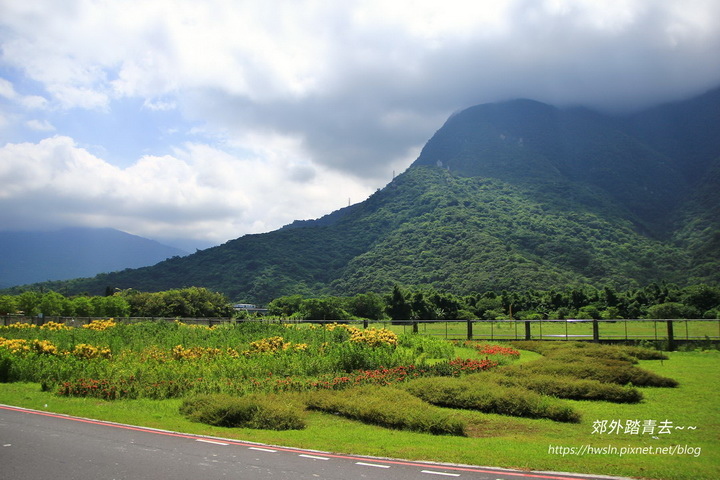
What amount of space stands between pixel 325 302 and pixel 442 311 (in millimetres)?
18924

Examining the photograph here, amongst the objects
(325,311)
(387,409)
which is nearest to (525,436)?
(387,409)

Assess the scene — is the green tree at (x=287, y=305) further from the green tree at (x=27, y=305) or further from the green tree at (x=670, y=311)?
the green tree at (x=670, y=311)

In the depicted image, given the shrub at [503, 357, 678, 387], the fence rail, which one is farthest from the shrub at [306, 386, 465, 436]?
the fence rail

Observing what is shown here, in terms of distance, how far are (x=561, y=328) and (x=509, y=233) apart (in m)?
92.1

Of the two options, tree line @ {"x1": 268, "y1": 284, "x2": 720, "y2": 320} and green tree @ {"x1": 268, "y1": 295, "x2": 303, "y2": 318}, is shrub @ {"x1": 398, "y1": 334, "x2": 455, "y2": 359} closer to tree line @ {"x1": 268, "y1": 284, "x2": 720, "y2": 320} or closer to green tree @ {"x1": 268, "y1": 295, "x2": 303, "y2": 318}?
tree line @ {"x1": 268, "y1": 284, "x2": 720, "y2": 320}

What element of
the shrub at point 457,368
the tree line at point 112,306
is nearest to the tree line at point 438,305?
the tree line at point 112,306

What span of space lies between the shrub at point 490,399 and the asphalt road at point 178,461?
13.5 feet

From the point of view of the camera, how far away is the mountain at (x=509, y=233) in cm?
10506

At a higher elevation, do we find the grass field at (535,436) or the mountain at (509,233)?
the mountain at (509,233)

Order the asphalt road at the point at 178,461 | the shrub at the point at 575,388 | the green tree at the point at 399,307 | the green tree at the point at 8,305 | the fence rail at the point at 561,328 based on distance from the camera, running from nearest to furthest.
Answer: the asphalt road at the point at 178,461 → the shrub at the point at 575,388 → the fence rail at the point at 561,328 → the green tree at the point at 399,307 → the green tree at the point at 8,305

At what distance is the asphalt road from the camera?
6.52m

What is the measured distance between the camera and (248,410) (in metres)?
10.1

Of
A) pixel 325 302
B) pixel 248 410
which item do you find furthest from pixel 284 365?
pixel 325 302

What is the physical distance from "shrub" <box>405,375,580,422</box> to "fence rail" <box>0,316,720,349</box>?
13204mm
